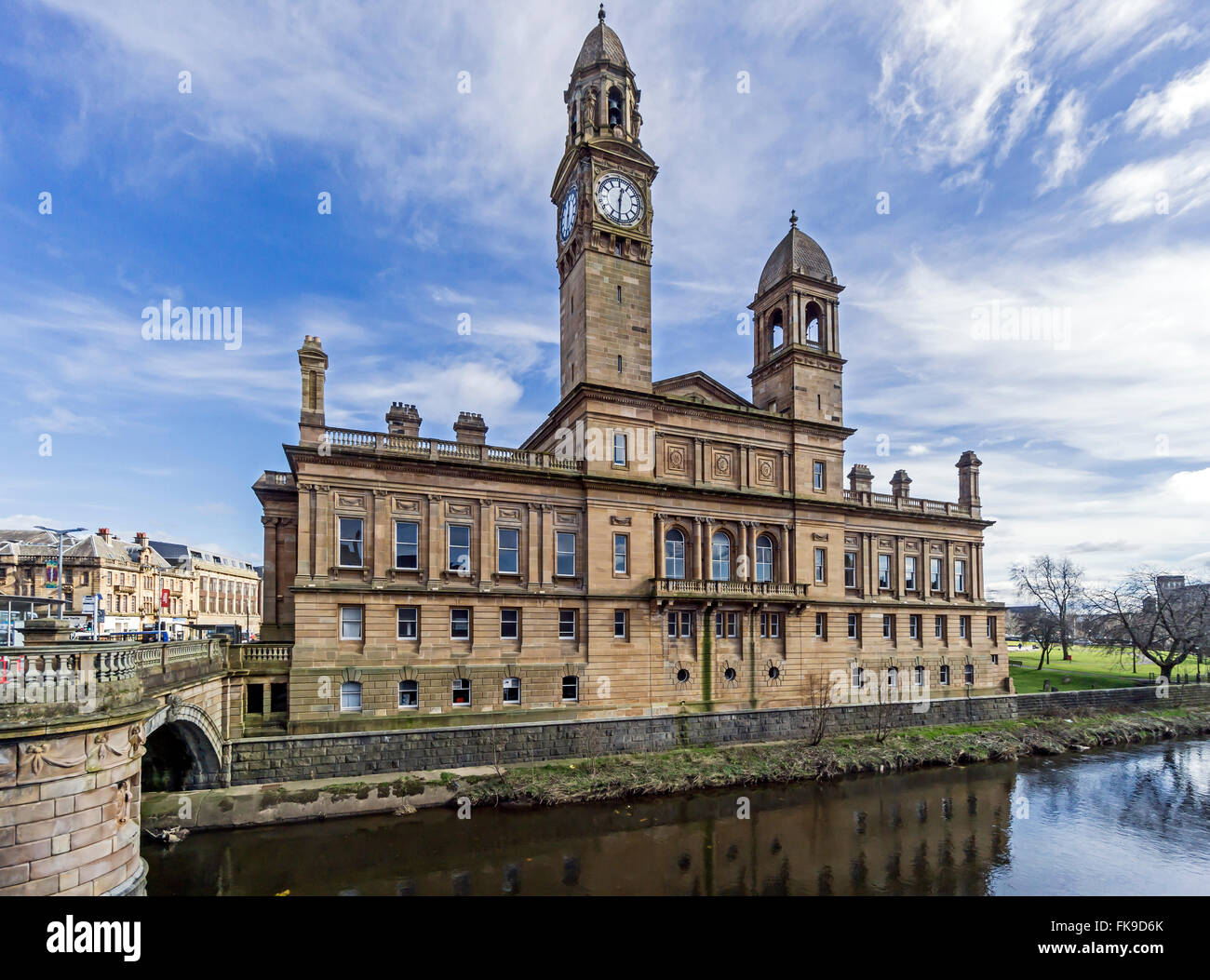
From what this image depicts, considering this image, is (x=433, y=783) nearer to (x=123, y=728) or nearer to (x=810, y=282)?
(x=123, y=728)

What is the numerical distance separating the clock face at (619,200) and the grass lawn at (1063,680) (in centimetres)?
4226

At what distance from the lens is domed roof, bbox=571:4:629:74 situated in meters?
36.5

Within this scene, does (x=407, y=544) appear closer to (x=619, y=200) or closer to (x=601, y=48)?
(x=619, y=200)

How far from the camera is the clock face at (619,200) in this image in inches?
1378

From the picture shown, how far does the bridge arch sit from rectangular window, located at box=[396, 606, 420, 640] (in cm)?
832

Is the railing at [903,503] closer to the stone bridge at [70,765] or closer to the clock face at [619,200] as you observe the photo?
the clock face at [619,200]

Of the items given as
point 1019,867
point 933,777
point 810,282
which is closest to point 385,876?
point 1019,867

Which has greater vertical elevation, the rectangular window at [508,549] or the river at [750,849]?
the rectangular window at [508,549]

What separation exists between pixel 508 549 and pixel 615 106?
26.3 m

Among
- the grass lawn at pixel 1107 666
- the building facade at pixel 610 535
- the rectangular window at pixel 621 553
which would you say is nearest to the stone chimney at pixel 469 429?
the building facade at pixel 610 535

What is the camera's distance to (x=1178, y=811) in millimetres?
25766

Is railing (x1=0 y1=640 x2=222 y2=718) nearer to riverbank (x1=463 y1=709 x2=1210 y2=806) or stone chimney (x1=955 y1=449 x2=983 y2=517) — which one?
riverbank (x1=463 y1=709 x2=1210 y2=806)

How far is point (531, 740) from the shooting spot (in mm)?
27422
